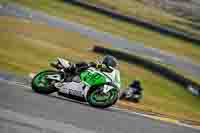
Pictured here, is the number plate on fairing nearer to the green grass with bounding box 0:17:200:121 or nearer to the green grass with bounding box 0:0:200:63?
the green grass with bounding box 0:17:200:121

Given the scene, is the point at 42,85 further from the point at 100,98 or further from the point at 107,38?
the point at 107,38

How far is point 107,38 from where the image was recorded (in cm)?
3241

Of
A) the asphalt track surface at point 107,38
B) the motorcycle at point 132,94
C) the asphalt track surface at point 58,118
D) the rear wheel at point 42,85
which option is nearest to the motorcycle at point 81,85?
the rear wheel at point 42,85

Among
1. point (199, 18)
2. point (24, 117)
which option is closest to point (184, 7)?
point (199, 18)

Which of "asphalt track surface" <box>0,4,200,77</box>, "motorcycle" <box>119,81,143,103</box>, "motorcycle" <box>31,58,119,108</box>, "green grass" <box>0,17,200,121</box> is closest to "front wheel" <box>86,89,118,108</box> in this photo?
"motorcycle" <box>31,58,119,108</box>

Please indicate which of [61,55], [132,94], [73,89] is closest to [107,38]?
[61,55]

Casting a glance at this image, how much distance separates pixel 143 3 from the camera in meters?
45.8

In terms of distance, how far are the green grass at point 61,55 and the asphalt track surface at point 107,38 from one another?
8.03 ft

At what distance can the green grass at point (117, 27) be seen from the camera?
34.6m

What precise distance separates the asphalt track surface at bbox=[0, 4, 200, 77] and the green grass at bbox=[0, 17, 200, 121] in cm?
245

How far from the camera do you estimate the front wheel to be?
11.4 meters

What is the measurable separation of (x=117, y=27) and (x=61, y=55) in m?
13.0

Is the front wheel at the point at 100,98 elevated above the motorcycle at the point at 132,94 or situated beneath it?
elevated above

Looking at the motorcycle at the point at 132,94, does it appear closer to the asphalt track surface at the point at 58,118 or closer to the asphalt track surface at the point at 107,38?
the asphalt track surface at the point at 58,118
